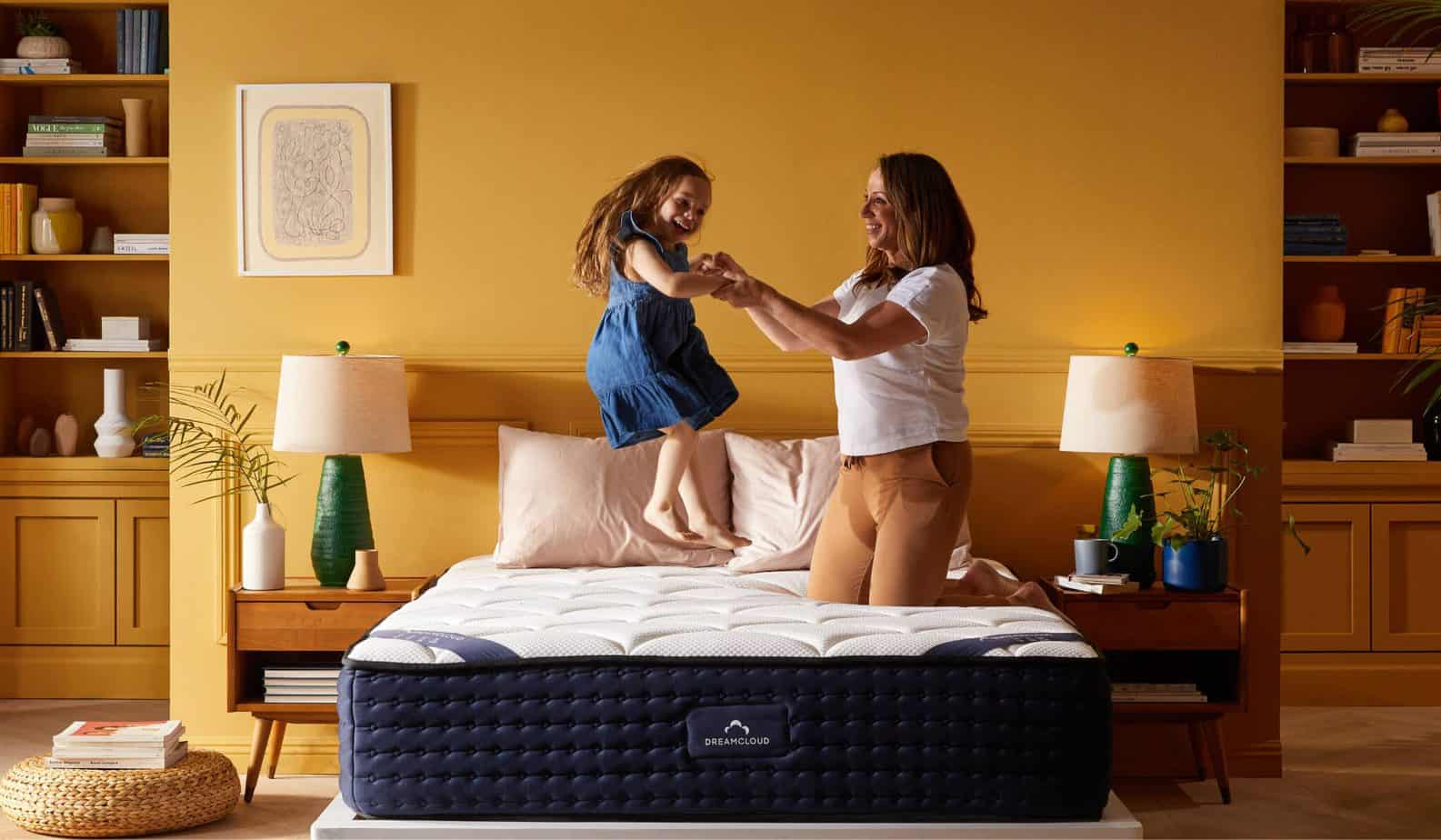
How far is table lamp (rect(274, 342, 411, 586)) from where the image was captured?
152 inches

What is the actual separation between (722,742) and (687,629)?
272mm

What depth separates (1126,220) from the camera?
13.9 ft

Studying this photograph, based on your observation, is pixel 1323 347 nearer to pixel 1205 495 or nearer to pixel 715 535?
pixel 1205 495

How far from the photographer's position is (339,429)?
3850mm

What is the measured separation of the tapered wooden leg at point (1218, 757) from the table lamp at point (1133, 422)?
17.6 inches

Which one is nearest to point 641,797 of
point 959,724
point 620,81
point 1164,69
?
point 959,724

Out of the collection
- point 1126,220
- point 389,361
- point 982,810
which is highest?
point 1126,220

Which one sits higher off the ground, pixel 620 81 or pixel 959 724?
pixel 620 81

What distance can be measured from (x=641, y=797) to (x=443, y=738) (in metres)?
0.38

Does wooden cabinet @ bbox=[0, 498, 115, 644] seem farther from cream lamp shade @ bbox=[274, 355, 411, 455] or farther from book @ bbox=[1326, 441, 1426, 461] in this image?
book @ bbox=[1326, 441, 1426, 461]

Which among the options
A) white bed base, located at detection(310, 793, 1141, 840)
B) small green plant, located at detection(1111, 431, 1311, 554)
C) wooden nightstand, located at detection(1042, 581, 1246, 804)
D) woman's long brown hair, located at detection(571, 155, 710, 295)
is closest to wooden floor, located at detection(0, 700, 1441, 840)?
wooden nightstand, located at detection(1042, 581, 1246, 804)

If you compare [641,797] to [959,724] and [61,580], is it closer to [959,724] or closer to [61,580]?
[959,724]

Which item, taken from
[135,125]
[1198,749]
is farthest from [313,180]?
[1198,749]

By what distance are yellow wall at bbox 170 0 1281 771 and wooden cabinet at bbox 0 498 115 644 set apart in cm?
95
